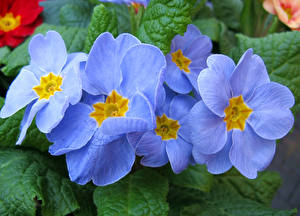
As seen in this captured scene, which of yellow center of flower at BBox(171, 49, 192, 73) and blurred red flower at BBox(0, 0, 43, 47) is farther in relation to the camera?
blurred red flower at BBox(0, 0, 43, 47)

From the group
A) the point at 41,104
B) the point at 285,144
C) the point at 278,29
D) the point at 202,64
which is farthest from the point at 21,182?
the point at 285,144

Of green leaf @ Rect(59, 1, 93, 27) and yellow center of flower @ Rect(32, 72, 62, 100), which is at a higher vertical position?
yellow center of flower @ Rect(32, 72, 62, 100)

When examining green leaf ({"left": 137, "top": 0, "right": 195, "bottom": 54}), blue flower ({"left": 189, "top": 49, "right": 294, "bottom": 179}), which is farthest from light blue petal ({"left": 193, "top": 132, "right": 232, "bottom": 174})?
green leaf ({"left": 137, "top": 0, "right": 195, "bottom": 54})

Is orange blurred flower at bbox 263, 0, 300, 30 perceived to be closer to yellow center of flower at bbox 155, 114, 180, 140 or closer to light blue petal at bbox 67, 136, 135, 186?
yellow center of flower at bbox 155, 114, 180, 140

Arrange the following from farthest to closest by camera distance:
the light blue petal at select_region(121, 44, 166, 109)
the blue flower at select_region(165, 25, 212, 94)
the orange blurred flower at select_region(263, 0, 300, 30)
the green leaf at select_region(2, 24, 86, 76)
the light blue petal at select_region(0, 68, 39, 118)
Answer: the orange blurred flower at select_region(263, 0, 300, 30) < the green leaf at select_region(2, 24, 86, 76) < the blue flower at select_region(165, 25, 212, 94) < the light blue petal at select_region(0, 68, 39, 118) < the light blue petal at select_region(121, 44, 166, 109)

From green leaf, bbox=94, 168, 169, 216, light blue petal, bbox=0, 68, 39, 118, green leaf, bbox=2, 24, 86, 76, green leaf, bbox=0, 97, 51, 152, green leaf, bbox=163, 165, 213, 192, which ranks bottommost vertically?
green leaf, bbox=163, 165, 213, 192

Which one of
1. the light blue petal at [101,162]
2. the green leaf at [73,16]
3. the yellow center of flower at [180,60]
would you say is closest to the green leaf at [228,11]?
the green leaf at [73,16]
